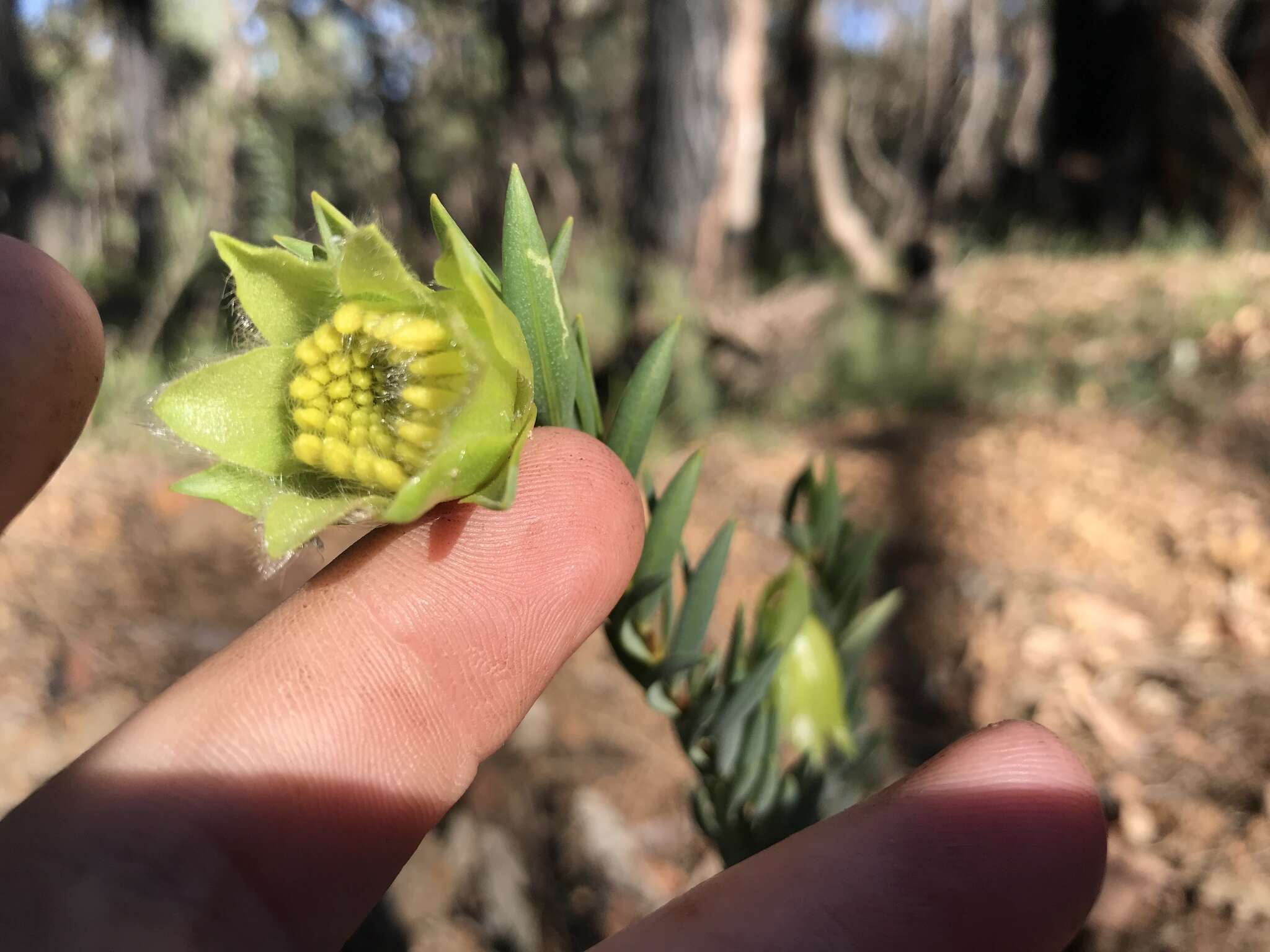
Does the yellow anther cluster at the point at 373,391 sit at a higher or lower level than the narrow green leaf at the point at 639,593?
higher

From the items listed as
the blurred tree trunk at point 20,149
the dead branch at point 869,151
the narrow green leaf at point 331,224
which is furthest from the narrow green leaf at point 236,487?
the dead branch at point 869,151

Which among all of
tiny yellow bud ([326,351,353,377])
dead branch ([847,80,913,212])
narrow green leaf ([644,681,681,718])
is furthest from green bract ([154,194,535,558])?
dead branch ([847,80,913,212])

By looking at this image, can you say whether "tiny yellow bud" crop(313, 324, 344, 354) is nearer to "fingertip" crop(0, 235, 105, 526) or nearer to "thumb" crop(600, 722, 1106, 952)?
"fingertip" crop(0, 235, 105, 526)

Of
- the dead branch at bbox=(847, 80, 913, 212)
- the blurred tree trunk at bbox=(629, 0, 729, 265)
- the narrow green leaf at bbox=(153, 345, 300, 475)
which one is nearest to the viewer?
the narrow green leaf at bbox=(153, 345, 300, 475)

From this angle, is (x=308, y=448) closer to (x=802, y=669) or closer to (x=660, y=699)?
(x=660, y=699)

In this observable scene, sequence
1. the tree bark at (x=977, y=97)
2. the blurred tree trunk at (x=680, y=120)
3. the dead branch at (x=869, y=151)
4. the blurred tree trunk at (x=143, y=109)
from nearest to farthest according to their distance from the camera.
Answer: the blurred tree trunk at (x=680, y=120)
the blurred tree trunk at (x=143, y=109)
the tree bark at (x=977, y=97)
the dead branch at (x=869, y=151)

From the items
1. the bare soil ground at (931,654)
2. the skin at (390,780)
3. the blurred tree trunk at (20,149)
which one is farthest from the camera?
the blurred tree trunk at (20,149)

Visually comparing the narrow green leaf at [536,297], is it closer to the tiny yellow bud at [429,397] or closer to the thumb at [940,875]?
the tiny yellow bud at [429,397]
